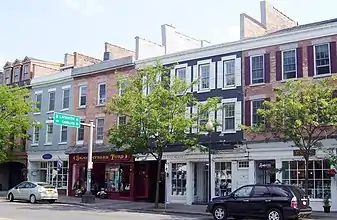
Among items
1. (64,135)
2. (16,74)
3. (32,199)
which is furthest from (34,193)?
(16,74)

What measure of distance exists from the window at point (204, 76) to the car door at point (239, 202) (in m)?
11.4

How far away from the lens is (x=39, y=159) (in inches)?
1597

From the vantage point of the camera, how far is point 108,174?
36062 millimetres

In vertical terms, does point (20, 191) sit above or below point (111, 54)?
below

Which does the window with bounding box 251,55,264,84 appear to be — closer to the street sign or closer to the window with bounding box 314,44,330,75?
the window with bounding box 314,44,330,75

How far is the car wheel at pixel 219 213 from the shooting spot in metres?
21.4

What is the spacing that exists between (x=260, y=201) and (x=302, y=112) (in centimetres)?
462

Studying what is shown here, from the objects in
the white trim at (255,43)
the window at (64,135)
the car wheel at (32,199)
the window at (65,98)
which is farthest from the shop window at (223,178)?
the window at (65,98)

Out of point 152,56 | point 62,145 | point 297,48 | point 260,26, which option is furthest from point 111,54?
point 297,48

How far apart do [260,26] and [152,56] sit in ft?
26.5

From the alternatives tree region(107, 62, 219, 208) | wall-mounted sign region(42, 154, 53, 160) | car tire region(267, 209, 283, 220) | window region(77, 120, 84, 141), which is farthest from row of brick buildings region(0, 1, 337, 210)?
car tire region(267, 209, 283, 220)

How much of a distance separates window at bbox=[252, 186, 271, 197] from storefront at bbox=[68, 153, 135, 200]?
559 inches

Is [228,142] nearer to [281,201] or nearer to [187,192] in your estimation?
[187,192]

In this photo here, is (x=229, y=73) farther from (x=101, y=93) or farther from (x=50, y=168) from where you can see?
(x=50, y=168)
